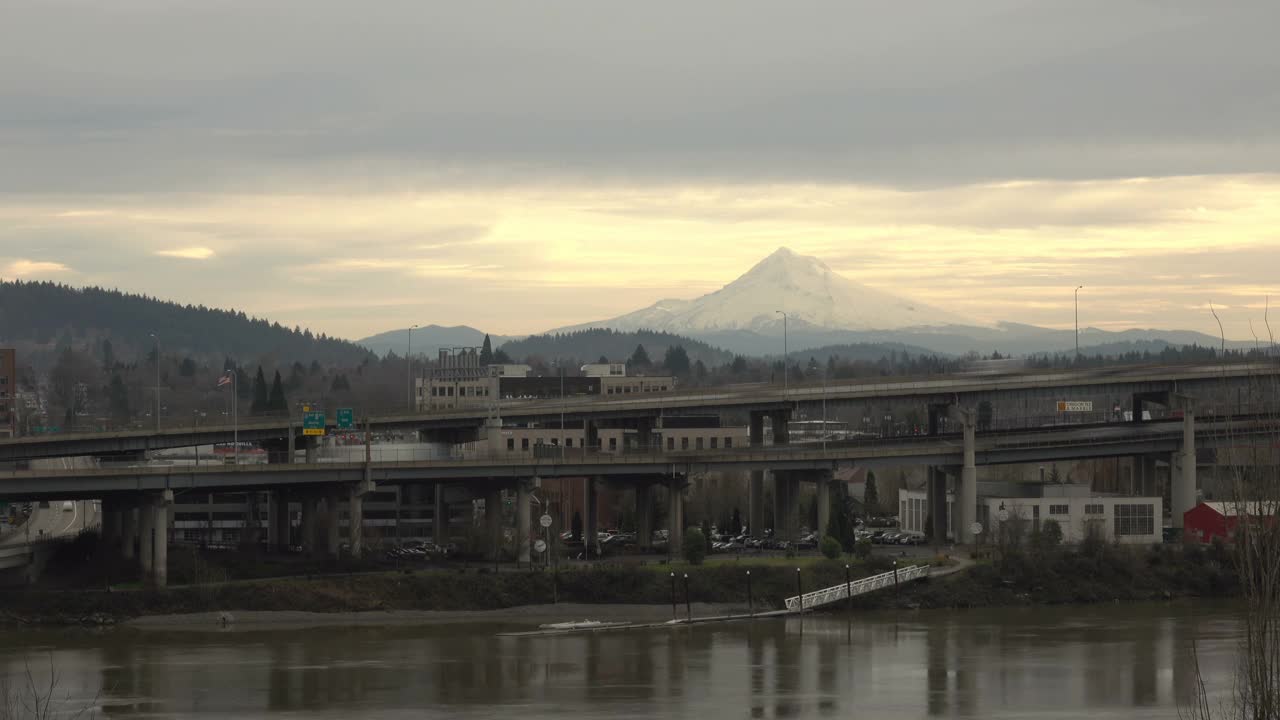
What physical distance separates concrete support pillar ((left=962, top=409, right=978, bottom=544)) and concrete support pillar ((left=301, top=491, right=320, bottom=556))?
146ft

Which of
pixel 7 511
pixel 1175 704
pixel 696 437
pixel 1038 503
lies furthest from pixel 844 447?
pixel 7 511

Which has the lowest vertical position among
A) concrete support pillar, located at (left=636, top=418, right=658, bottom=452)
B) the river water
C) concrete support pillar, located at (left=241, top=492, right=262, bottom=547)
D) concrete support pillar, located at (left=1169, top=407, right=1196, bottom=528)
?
the river water

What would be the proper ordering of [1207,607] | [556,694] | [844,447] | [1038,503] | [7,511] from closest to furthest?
1. [556,694]
2. [1207,607]
3. [1038,503]
4. [844,447]
5. [7,511]

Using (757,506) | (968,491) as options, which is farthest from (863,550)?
(757,506)

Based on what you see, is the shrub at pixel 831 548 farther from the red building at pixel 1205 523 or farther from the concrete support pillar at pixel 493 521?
the red building at pixel 1205 523

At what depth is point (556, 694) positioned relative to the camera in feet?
219

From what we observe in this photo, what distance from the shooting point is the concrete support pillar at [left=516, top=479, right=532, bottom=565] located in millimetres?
107500

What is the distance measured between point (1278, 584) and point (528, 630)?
189 ft

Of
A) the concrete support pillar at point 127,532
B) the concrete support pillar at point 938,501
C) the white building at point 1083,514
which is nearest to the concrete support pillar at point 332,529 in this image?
the concrete support pillar at point 127,532

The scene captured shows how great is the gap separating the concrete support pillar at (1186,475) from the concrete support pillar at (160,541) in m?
73.6

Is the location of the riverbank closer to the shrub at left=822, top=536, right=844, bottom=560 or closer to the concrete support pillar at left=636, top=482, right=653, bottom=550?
the shrub at left=822, top=536, right=844, bottom=560

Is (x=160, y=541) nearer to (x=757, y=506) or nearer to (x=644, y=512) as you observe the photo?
(x=644, y=512)

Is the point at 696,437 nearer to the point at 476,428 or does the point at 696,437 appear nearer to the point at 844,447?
the point at 476,428

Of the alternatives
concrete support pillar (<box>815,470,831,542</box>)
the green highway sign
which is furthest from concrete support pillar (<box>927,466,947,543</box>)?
the green highway sign
